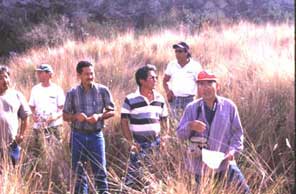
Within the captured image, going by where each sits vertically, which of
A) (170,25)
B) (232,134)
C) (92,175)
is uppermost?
(170,25)

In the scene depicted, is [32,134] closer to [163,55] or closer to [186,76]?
[186,76]

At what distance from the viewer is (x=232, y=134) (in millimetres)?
4566

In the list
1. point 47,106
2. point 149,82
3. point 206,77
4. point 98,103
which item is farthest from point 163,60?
point 206,77

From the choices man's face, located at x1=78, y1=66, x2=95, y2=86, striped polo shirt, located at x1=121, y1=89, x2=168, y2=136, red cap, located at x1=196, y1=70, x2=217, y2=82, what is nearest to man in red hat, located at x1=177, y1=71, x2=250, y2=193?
red cap, located at x1=196, y1=70, x2=217, y2=82

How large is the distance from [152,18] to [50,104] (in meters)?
14.6

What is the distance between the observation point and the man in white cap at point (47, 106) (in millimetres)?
6593

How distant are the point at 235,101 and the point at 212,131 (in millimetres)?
2142

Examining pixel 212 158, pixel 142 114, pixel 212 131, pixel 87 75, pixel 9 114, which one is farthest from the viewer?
pixel 9 114

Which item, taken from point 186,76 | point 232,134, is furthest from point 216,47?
point 232,134

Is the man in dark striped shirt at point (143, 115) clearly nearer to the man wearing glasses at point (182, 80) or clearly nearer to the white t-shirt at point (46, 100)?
the man wearing glasses at point (182, 80)

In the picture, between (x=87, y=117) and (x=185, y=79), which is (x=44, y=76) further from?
(x=185, y=79)

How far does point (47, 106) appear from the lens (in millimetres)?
6715

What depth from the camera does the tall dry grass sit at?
457cm

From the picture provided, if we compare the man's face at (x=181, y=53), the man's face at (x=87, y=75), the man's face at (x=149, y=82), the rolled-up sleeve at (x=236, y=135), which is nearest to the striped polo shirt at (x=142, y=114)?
the man's face at (x=149, y=82)
